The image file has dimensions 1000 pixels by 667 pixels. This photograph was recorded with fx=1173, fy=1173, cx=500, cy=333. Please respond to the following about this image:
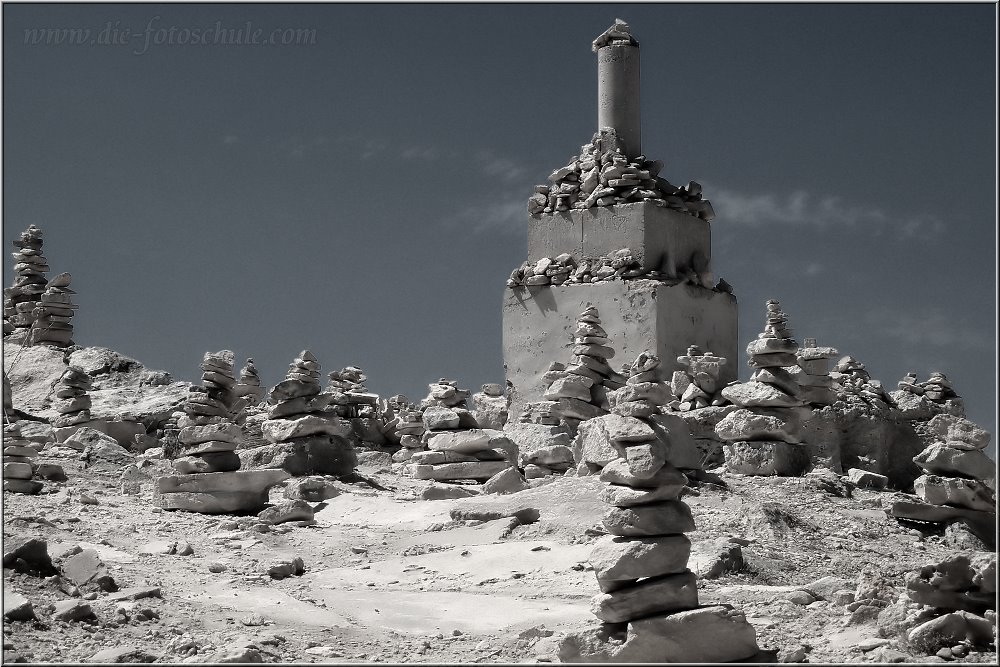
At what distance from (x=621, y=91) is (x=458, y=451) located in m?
7.45

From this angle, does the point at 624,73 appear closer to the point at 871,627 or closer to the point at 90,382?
the point at 90,382

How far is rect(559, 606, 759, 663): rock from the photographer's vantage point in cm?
692

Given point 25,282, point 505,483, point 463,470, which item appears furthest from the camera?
point 25,282

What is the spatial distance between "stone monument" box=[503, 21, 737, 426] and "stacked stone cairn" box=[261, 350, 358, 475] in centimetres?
435

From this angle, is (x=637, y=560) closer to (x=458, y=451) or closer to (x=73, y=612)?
(x=73, y=612)

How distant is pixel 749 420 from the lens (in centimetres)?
1391

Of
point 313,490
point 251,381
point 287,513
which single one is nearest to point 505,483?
point 313,490

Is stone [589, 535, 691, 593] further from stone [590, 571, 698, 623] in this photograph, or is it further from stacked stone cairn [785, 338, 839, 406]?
stacked stone cairn [785, 338, 839, 406]

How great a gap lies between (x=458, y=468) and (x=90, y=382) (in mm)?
8027

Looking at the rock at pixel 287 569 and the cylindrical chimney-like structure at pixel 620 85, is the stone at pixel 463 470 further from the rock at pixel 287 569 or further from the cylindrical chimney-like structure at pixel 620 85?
the cylindrical chimney-like structure at pixel 620 85

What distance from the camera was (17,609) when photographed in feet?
24.8

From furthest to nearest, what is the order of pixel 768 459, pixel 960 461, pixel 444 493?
pixel 768 459
pixel 444 493
pixel 960 461

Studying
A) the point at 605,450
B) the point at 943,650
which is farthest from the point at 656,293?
the point at 943,650

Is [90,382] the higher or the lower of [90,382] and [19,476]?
the higher
